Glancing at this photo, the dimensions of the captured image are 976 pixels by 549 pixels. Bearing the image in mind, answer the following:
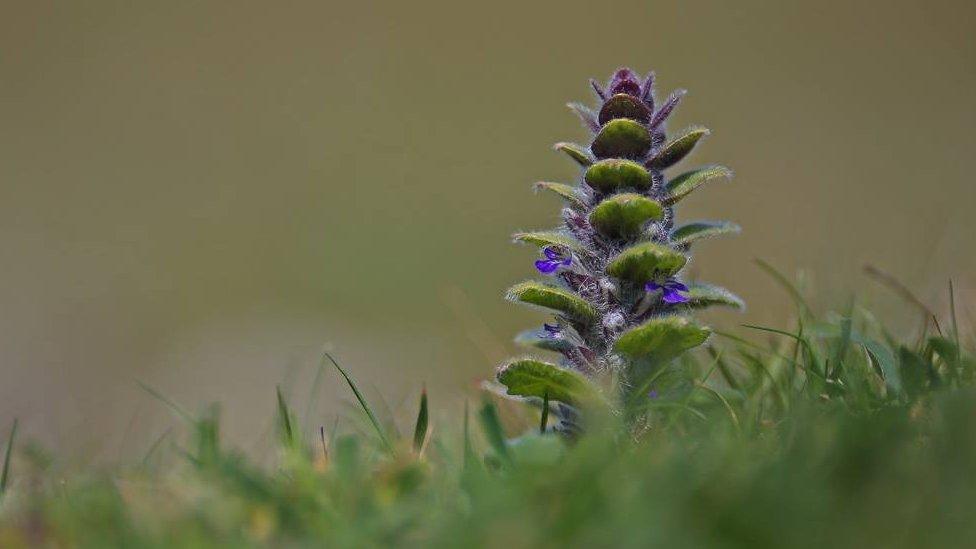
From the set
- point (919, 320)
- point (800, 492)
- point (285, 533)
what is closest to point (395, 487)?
point (285, 533)

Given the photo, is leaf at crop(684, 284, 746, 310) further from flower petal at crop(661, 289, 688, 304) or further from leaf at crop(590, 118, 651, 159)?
leaf at crop(590, 118, 651, 159)

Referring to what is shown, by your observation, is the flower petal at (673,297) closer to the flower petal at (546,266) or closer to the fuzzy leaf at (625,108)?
the flower petal at (546,266)

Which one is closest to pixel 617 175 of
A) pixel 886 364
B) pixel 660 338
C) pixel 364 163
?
pixel 660 338

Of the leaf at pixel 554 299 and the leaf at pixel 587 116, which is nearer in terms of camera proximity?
the leaf at pixel 554 299

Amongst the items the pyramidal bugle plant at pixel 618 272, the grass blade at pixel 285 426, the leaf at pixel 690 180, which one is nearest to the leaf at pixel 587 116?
the pyramidal bugle plant at pixel 618 272

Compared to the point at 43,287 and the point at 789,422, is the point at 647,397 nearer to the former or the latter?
the point at 789,422

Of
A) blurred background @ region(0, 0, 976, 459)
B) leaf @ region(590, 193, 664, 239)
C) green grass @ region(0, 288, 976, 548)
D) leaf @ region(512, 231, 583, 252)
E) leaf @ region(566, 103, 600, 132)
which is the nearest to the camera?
green grass @ region(0, 288, 976, 548)

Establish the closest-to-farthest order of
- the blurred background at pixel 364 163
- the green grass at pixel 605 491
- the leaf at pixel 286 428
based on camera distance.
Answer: the green grass at pixel 605 491
the leaf at pixel 286 428
the blurred background at pixel 364 163

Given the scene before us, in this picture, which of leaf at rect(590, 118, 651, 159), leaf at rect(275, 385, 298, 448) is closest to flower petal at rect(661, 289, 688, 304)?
leaf at rect(590, 118, 651, 159)
